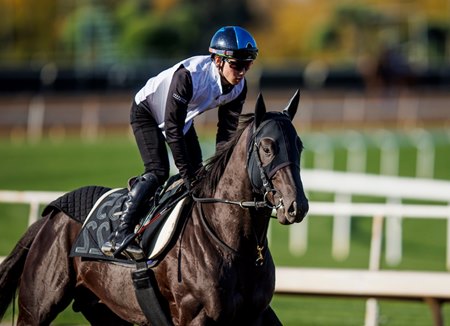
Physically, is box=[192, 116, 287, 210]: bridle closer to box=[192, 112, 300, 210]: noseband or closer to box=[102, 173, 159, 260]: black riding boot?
box=[192, 112, 300, 210]: noseband

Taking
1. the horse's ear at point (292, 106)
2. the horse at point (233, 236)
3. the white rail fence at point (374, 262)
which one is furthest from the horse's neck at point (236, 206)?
the white rail fence at point (374, 262)

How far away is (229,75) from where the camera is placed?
19.4ft

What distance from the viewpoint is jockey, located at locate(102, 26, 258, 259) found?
19.1ft

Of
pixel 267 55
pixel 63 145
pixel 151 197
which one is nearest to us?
pixel 151 197

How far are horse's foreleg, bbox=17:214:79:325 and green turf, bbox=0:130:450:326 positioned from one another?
2478mm

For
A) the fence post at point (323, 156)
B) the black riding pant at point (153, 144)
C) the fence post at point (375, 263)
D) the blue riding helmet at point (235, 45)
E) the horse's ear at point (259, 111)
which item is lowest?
the fence post at point (375, 263)

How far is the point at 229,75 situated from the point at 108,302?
1.64m

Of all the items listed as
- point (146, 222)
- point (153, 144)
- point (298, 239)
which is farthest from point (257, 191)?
point (298, 239)

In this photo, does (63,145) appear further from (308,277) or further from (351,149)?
(308,277)

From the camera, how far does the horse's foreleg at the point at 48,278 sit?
647 centimetres

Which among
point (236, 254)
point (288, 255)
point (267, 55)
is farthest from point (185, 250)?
point (267, 55)

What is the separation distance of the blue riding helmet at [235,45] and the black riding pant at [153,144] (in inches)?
27.1

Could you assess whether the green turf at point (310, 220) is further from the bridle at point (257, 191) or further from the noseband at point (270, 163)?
the noseband at point (270, 163)

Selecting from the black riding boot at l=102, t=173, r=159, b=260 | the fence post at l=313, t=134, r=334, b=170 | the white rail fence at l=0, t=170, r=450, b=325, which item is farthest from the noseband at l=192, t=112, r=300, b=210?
the fence post at l=313, t=134, r=334, b=170
